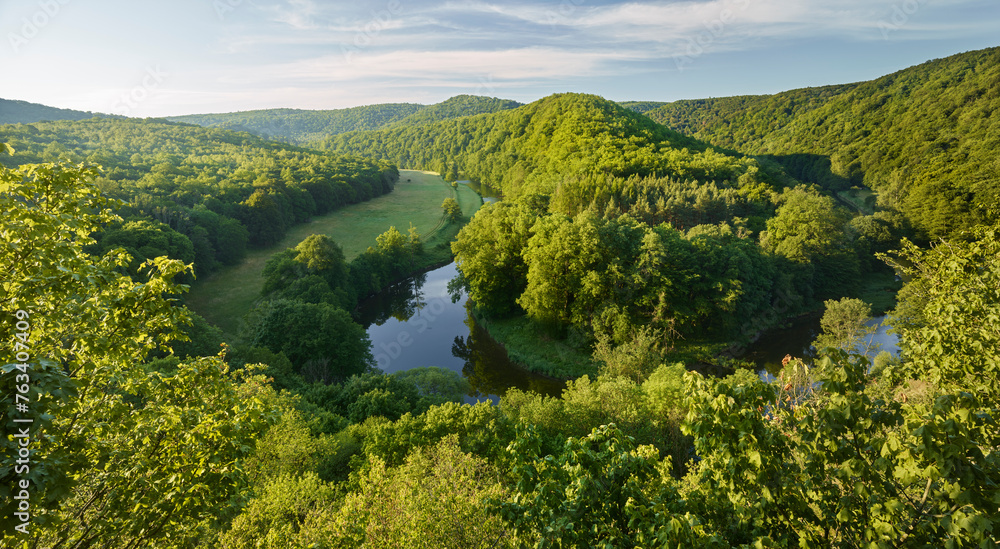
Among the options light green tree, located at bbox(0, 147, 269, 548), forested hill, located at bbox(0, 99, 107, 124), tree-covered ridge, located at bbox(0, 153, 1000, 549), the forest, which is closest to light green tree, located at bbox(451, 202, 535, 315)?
the forest

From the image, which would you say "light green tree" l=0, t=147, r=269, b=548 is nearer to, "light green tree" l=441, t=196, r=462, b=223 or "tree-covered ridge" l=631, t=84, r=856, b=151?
"light green tree" l=441, t=196, r=462, b=223

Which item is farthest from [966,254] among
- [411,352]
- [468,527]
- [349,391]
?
[411,352]

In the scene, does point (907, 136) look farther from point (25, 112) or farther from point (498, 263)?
point (25, 112)

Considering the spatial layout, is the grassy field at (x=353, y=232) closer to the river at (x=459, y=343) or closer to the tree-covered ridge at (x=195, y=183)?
the tree-covered ridge at (x=195, y=183)

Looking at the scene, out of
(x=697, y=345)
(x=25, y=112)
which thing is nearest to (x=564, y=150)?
(x=697, y=345)

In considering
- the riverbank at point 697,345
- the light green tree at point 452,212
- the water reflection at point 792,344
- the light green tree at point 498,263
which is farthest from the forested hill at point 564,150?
the water reflection at point 792,344

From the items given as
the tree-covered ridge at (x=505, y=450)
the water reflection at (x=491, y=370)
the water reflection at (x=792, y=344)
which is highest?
the tree-covered ridge at (x=505, y=450)
